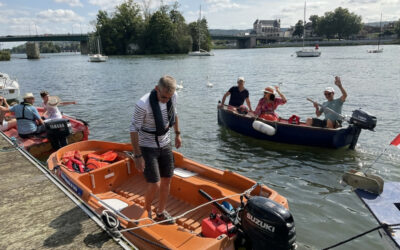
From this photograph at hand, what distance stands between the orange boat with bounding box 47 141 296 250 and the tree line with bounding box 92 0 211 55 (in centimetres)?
6848

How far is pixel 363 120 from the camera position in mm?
7934

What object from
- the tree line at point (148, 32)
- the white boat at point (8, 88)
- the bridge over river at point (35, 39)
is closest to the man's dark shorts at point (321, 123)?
the white boat at point (8, 88)

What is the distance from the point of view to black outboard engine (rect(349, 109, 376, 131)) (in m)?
7.84

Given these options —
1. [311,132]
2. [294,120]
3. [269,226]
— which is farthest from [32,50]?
[269,226]

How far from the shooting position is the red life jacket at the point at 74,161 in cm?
613

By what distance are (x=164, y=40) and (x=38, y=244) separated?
72.7 m

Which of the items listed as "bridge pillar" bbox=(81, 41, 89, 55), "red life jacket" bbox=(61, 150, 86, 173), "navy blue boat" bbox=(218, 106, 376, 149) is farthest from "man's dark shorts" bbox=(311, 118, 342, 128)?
"bridge pillar" bbox=(81, 41, 89, 55)

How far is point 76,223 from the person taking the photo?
397 cm

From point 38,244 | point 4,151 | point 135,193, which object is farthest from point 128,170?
point 4,151

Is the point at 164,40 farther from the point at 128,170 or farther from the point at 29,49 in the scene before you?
the point at 128,170

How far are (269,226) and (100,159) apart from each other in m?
4.47

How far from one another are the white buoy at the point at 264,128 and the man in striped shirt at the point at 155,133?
5.32 m

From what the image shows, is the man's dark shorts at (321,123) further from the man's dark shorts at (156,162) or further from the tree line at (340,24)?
the tree line at (340,24)

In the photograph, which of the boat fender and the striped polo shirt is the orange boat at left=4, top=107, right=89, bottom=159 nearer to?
the striped polo shirt
